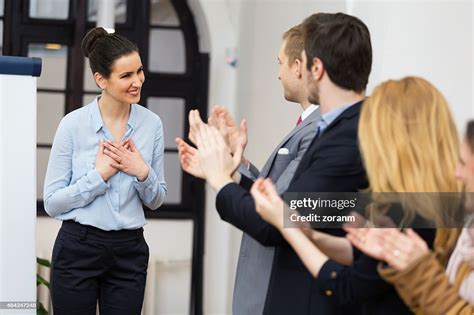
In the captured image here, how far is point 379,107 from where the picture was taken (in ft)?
6.13

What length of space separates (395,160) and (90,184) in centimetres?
123

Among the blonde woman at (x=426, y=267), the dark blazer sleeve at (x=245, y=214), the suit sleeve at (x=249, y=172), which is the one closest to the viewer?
the blonde woman at (x=426, y=267)

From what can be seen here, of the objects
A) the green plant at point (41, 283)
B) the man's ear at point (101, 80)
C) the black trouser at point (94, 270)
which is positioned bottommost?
the green plant at point (41, 283)

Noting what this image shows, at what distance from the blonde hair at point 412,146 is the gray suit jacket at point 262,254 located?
556 millimetres

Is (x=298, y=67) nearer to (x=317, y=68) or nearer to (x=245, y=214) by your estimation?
(x=317, y=68)

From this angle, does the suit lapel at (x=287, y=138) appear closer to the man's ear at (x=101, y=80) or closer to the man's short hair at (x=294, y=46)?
the man's short hair at (x=294, y=46)

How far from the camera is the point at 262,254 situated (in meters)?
2.50

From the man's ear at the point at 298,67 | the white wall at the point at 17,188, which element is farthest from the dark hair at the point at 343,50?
the white wall at the point at 17,188

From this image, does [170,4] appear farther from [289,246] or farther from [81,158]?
[289,246]

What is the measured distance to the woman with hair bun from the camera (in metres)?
2.85

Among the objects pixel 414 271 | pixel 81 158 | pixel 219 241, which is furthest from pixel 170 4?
pixel 414 271

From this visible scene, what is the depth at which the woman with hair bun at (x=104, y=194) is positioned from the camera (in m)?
2.85

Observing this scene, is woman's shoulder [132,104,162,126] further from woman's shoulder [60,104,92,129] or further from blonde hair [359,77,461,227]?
blonde hair [359,77,461,227]

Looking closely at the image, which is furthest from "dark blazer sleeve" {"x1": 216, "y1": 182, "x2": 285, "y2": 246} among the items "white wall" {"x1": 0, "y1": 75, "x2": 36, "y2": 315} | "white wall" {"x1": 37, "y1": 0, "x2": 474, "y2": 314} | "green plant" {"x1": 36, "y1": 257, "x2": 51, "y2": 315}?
"green plant" {"x1": 36, "y1": 257, "x2": 51, "y2": 315}
